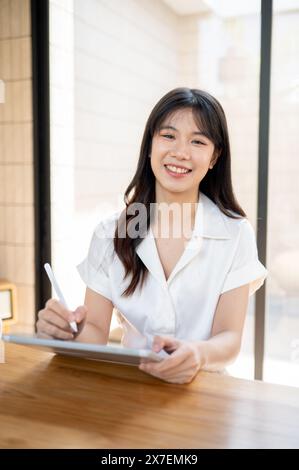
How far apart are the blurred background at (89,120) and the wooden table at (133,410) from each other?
5.31ft

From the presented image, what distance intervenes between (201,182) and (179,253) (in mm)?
260

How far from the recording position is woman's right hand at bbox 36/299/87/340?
1.07 meters

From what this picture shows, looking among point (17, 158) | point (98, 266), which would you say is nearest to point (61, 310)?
point (98, 266)

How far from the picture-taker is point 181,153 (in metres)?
1.35

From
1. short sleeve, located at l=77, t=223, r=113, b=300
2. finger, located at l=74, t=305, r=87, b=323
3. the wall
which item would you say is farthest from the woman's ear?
the wall

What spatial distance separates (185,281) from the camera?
4.48 ft

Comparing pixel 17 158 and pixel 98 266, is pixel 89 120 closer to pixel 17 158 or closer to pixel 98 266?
pixel 17 158

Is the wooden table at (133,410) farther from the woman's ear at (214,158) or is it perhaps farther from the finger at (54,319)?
the woman's ear at (214,158)

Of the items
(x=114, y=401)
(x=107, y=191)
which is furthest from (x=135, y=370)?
(x=107, y=191)

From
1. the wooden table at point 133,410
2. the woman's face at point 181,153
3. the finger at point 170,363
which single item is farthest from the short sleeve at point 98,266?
the finger at point 170,363

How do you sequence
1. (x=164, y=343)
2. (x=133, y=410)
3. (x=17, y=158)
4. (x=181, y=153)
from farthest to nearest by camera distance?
1. (x=17, y=158)
2. (x=181, y=153)
3. (x=164, y=343)
4. (x=133, y=410)

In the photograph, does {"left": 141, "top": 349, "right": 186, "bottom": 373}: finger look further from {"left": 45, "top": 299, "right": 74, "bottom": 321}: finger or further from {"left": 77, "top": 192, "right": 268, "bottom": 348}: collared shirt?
{"left": 77, "top": 192, "right": 268, "bottom": 348}: collared shirt
